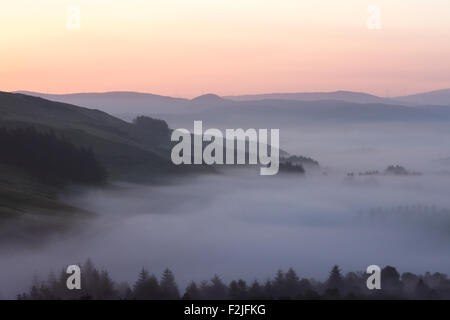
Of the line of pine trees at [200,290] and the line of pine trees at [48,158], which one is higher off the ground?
the line of pine trees at [48,158]

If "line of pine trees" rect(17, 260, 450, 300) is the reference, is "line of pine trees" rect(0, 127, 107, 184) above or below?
above

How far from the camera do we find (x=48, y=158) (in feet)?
545

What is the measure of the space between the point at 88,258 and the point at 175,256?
1567 inches

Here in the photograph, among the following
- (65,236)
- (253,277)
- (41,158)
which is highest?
(41,158)

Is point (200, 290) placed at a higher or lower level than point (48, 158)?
lower

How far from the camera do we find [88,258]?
110 m

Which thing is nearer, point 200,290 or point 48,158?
point 200,290

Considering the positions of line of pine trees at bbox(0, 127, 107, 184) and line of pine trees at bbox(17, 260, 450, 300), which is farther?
line of pine trees at bbox(0, 127, 107, 184)

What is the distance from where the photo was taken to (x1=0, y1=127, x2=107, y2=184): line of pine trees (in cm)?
15812

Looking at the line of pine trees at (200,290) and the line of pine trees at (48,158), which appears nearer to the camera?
the line of pine trees at (200,290)

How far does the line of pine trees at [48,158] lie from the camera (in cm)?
15812
